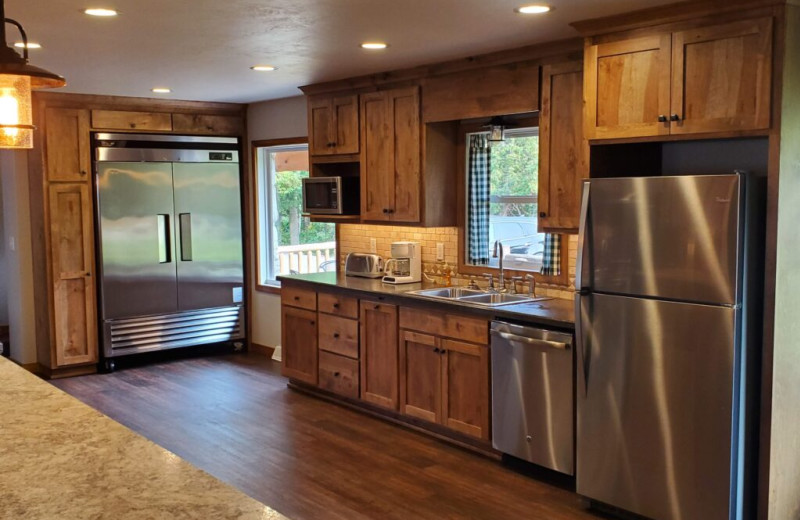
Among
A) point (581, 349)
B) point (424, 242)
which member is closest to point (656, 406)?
point (581, 349)

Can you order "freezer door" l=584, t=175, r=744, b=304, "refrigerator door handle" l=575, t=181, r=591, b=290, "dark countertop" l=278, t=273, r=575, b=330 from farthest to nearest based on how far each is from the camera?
"dark countertop" l=278, t=273, r=575, b=330, "refrigerator door handle" l=575, t=181, r=591, b=290, "freezer door" l=584, t=175, r=744, b=304

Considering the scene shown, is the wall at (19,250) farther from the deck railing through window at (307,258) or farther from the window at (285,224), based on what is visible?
the deck railing through window at (307,258)

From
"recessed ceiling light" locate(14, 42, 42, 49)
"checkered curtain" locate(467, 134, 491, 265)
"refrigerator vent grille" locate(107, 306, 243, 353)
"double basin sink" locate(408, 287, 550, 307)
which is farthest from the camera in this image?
"refrigerator vent grille" locate(107, 306, 243, 353)

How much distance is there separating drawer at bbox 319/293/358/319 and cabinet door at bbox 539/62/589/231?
1.56 m

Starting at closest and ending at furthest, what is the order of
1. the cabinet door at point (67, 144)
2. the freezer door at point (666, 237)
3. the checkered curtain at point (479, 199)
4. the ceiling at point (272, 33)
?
1. the freezer door at point (666, 237)
2. the ceiling at point (272, 33)
3. the checkered curtain at point (479, 199)
4. the cabinet door at point (67, 144)

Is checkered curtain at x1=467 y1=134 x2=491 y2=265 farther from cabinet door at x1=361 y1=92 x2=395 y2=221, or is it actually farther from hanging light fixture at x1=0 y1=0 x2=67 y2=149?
hanging light fixture at x1=0 y1=0 x2=67 y2=149

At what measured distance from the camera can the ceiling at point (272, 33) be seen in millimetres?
3535

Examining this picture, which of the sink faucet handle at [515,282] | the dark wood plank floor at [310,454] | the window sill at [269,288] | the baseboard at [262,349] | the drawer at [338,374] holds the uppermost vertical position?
the sink faucet handle at [515,282]

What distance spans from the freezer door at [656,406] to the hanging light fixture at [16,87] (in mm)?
2517

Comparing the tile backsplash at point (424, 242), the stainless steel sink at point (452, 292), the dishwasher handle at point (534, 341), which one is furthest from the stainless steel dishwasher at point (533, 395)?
the stainless steel sink at point (452, 292)

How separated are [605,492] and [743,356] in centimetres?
95

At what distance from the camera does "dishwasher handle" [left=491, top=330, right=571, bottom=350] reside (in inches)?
156

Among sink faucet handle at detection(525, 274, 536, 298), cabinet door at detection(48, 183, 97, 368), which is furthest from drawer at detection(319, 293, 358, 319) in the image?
cabinet door at detection(48, 183, 97, 368)

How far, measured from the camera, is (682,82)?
3516 millimetres
